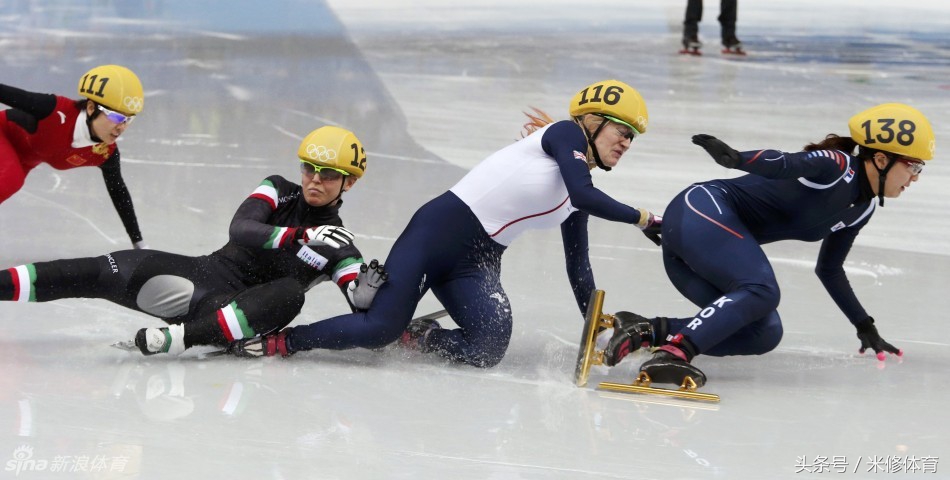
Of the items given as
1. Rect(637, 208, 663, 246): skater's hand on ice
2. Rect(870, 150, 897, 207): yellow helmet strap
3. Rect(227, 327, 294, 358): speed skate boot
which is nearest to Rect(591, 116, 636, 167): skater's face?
Rect(637, 208, 663, 246): skater's hand on ice

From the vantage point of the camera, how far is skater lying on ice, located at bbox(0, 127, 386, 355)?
4.05 metres

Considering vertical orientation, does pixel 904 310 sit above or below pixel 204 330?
below

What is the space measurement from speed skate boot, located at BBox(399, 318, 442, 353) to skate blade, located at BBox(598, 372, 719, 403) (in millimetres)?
693

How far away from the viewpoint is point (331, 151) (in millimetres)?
4203

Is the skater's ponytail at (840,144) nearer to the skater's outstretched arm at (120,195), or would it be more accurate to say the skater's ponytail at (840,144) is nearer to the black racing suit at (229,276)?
the black racing suit at (229,276)

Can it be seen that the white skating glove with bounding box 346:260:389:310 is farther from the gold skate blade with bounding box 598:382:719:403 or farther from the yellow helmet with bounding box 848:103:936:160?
the yellow helmet with bounding box 848:103:936:160

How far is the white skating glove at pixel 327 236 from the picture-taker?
156 inches

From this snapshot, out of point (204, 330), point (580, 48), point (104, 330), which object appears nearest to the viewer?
point (204, 330)

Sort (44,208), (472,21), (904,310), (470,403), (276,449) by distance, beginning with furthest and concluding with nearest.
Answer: (472,21), (44,208), (904,310), (470,403), (276,449)

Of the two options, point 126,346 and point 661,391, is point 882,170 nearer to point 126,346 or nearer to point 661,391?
point 661,391

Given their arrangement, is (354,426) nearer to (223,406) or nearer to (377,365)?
(223,406)

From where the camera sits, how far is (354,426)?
11.4ft

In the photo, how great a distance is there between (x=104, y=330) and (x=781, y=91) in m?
8.00

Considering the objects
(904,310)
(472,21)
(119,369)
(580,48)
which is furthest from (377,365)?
(472,21)
